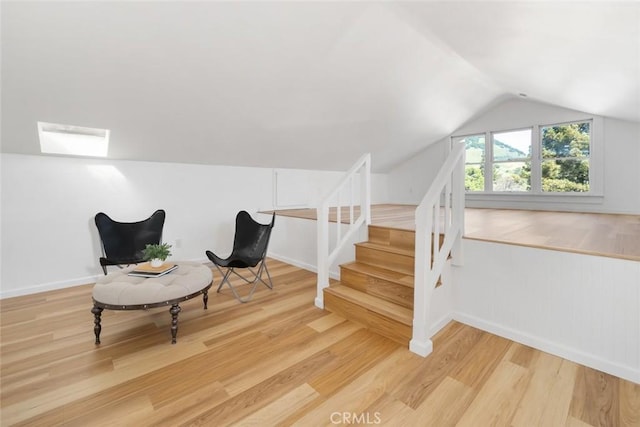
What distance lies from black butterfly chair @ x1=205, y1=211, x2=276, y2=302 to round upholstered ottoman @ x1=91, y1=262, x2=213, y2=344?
64 centimetres

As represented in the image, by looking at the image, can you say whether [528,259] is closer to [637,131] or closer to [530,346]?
[530,346]

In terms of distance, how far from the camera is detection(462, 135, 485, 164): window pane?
243 inches

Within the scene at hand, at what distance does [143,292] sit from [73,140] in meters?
2.45

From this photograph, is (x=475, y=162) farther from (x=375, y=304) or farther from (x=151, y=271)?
(x=151, y=271)

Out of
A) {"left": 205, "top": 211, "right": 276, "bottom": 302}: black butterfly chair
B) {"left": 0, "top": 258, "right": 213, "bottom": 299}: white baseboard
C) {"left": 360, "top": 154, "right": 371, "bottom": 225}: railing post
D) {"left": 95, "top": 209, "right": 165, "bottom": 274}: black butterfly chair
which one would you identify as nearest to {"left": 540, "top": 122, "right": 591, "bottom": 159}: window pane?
{"left": 360, "top": 154, "right": 371, "bottom": 225}: railing post

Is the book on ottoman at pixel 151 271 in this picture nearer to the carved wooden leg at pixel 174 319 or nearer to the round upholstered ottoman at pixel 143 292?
the round upholstered ottoman at pixel 143 292

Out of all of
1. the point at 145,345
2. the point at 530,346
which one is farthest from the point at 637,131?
the point at 145,345

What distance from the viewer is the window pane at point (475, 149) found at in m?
6.18

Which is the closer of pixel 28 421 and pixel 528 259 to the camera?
pixel 28 421

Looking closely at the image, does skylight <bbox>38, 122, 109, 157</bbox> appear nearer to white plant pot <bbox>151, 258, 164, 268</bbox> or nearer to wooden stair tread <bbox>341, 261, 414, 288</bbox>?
white plant pot <bbox>151, 258, 164, 268</bbox>

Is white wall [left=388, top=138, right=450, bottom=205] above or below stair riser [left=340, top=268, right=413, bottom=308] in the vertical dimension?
above

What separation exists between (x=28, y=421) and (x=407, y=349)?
7.31 feet

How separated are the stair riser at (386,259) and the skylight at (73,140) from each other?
10.3 feet

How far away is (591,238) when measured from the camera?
258cm
